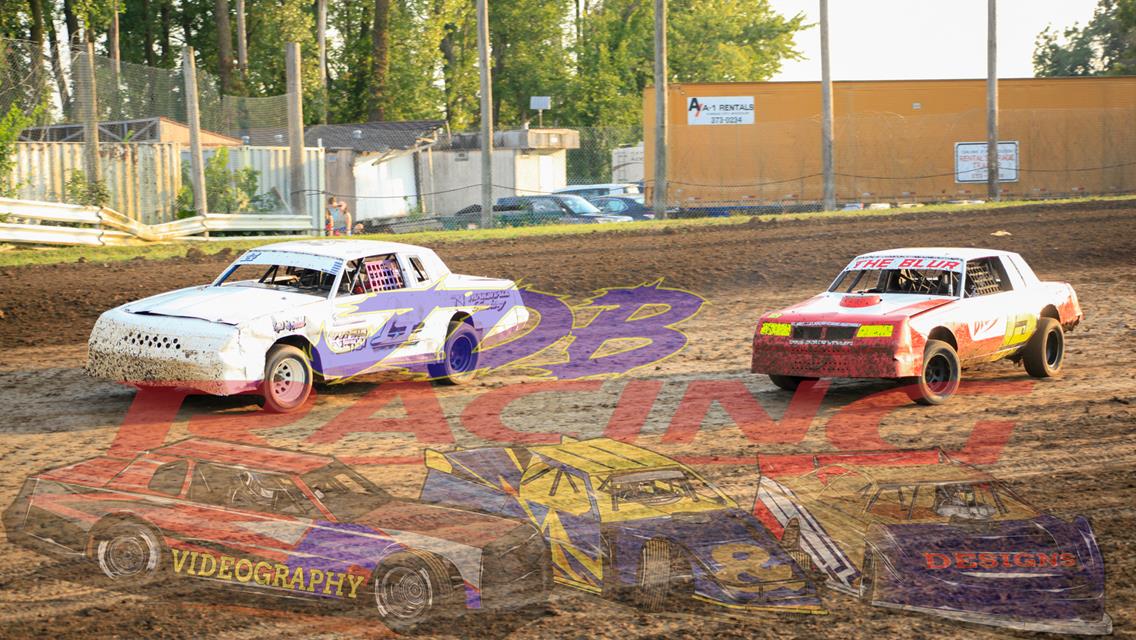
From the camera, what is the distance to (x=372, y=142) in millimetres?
37938

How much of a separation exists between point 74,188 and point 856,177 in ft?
69.9

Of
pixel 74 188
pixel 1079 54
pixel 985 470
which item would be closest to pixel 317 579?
pixel 985 470

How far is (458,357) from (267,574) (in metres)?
6.08

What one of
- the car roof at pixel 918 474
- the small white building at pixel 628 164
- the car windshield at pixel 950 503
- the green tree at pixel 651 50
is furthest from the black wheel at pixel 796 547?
the green tree at pixel 651 50

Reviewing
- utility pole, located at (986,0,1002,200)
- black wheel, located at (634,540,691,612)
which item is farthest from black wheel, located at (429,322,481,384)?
utility pole, located at (986,0,1002,200)

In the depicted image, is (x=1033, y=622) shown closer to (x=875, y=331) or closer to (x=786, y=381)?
(x=875, y=331)

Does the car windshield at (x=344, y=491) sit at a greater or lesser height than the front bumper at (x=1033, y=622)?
greater

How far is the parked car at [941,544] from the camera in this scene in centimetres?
550

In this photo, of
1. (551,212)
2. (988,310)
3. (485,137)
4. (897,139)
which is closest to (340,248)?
(988,310)

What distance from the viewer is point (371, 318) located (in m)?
10.7

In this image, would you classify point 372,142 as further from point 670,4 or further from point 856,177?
point 670,4

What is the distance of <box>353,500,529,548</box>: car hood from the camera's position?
6.38 metres

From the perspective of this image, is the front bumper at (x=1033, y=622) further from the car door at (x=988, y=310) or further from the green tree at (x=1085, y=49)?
the green tree at (x=1085, y=49)

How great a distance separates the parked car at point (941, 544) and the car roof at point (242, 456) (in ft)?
9.36
